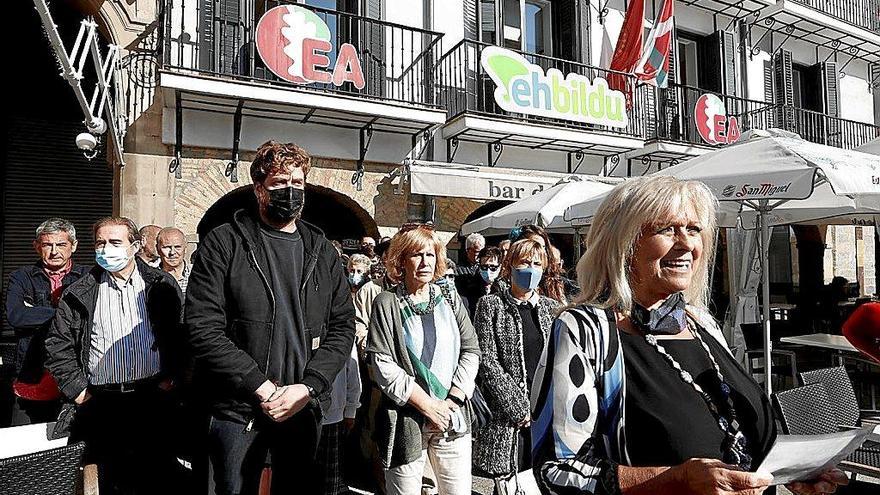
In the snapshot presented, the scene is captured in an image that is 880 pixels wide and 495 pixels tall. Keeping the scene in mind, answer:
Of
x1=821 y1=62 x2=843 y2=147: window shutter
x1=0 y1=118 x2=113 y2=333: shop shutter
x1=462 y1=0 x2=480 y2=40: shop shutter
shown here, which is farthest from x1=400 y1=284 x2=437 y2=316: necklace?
x1=821 y1=62 x2=843 y2=147: window shutter

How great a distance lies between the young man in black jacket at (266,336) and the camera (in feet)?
8.98

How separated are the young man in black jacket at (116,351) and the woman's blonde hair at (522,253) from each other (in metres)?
2.16

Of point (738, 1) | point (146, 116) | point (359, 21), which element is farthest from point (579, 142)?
point (146, 116)

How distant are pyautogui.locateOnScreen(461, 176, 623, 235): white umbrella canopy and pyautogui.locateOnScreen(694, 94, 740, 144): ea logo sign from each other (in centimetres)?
432

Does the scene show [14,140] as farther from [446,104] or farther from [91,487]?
[91,487]

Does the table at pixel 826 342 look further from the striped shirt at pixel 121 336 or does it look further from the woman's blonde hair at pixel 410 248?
the striped shirt at pixel 121 336

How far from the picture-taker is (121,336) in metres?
3.85

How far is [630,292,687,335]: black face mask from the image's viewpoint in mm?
1824

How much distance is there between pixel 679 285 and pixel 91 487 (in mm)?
2925

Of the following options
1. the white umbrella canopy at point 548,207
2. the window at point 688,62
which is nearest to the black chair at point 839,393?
the white umbrella canopy at point 548,207

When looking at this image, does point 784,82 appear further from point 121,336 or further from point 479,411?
point 121,336

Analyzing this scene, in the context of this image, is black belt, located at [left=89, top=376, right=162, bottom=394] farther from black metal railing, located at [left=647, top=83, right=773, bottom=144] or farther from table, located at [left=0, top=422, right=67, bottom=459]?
black metal railing, located at [left=647, top=83, right=773, bottom=144]

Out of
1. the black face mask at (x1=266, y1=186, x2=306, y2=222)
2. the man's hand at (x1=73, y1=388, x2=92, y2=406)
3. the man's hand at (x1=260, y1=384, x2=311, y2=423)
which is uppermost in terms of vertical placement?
the black face mask at (x1=266, y1=186, x2=306, y2=222)

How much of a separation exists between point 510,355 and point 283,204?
1757 millimetres
